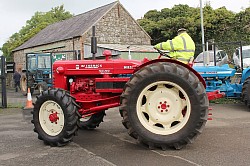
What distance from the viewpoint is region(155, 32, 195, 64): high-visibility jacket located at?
5.71 metres

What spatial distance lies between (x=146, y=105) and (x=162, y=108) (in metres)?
0.26

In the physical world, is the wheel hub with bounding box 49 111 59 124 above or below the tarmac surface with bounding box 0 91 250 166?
above

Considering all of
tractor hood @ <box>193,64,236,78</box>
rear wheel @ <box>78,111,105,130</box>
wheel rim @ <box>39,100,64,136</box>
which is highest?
tractor hood @ <box>193,64,236,78</box>

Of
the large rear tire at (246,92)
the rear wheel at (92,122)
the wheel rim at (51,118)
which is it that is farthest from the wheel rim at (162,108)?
the large rear tire at (246,92)

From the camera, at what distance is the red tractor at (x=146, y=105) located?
5.12 m

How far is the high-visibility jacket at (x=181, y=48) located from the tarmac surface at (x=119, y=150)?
1507mm

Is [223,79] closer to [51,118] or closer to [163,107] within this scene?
[163,107]

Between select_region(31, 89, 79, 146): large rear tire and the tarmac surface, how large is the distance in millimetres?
188

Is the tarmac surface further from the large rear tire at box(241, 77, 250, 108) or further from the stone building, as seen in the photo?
the stone building

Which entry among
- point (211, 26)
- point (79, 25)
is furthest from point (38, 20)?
point (211, 26)

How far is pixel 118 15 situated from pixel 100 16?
6.87 ft

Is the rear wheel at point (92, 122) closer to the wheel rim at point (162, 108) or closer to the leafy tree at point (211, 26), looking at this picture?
the wheel rim at point (162, 108)

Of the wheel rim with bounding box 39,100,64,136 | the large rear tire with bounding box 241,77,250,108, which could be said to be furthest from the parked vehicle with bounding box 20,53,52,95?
the wheel rim with bounding box 39,100,64,136

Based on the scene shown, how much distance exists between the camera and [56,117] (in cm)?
573
